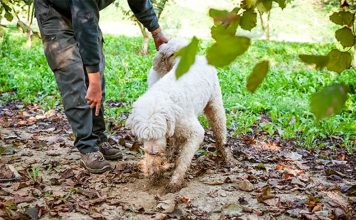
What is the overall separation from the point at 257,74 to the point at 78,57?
2.98 metres

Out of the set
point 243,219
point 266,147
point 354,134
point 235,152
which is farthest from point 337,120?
point 243,219

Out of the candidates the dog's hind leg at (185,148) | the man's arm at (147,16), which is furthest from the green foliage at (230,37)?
the man's arm at (147,16)

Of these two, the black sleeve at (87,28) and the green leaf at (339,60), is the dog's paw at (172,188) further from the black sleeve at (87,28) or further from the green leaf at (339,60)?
the green leaf at (339,60)

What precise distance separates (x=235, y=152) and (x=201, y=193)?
108cm

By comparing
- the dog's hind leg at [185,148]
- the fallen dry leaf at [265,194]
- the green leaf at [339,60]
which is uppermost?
the green leaf at [339,60]

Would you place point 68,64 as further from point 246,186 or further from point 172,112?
point 246,186

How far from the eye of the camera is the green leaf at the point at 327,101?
26.7 inches

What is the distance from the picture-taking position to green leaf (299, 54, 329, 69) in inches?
27.7

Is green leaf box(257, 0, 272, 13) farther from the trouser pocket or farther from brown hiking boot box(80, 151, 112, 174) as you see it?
brown hiking boot box(80, 151, 112, 174)

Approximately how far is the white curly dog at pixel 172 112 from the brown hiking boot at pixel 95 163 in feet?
1.52

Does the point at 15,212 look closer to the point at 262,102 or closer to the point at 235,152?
the point at 235,152

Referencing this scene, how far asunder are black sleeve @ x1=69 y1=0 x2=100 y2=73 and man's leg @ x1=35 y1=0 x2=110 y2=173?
282 millimetres

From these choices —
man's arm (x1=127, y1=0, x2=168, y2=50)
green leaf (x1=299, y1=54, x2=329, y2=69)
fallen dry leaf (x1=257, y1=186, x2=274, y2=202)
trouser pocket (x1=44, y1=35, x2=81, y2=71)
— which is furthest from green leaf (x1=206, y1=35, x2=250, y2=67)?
man's arm (x1=127, y1=0, x2=168, y2=50)

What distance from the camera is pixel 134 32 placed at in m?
17.3
